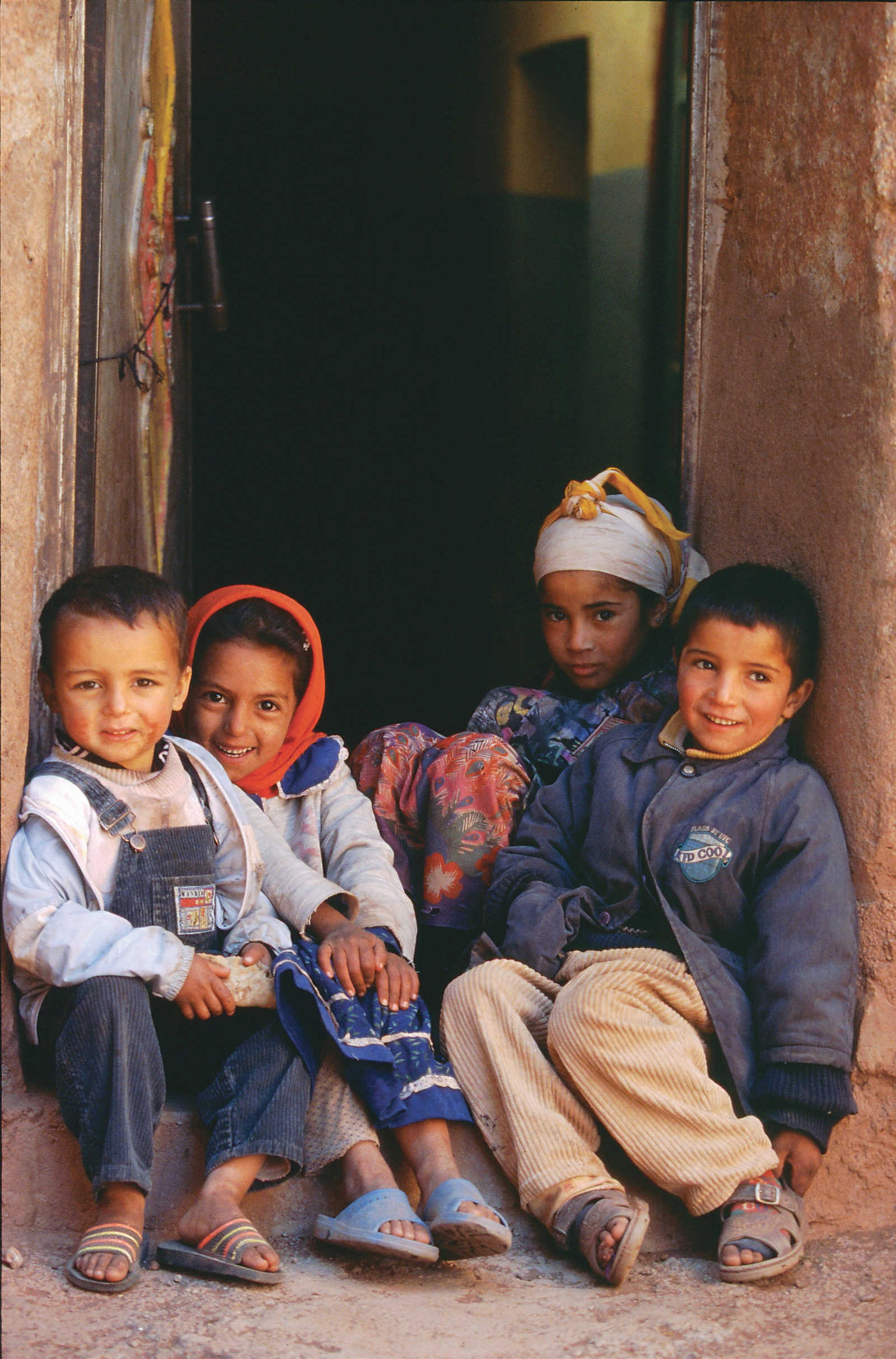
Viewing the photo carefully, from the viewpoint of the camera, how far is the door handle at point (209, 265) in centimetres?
350

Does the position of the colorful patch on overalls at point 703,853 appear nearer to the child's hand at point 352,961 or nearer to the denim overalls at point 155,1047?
the child's hand at point 352,961

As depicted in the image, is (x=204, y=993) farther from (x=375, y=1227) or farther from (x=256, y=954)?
(x=375, y=1227)

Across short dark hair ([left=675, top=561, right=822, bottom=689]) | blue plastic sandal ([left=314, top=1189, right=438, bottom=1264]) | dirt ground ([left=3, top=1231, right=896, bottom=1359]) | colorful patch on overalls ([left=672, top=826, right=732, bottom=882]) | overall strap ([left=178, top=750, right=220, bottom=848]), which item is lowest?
dirt ground ([left=3, top=1231, right=896, bottom=1359])

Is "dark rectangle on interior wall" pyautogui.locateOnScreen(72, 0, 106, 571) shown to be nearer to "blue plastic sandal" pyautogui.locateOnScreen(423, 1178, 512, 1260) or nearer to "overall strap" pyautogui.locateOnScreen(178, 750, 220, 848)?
"overall strap" pyautogui.locateOnScreen(178, 750, 220, 848)

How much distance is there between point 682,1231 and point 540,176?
4.96 meters

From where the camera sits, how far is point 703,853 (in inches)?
102

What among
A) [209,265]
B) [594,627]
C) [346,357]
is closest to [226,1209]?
[594,627]

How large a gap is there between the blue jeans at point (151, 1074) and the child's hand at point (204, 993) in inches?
2.5

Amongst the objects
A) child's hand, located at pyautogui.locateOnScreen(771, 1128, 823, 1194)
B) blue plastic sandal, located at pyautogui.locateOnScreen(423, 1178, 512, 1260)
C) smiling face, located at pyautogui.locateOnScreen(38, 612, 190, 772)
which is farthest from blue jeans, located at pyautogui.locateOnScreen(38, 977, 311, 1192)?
child's hand, located at pyautogui.locateOnScreen(771, 1128, 823, 1194)

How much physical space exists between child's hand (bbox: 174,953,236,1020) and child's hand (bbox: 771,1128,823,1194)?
3.21ft

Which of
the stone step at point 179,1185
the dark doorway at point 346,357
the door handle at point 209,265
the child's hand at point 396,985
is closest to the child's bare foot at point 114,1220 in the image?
the stone step at point 179,1185

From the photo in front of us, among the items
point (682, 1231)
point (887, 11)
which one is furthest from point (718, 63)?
point (682, 1231)

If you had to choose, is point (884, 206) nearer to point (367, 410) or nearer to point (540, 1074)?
point (540, 1074)

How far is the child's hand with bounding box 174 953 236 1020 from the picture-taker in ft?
7.22
